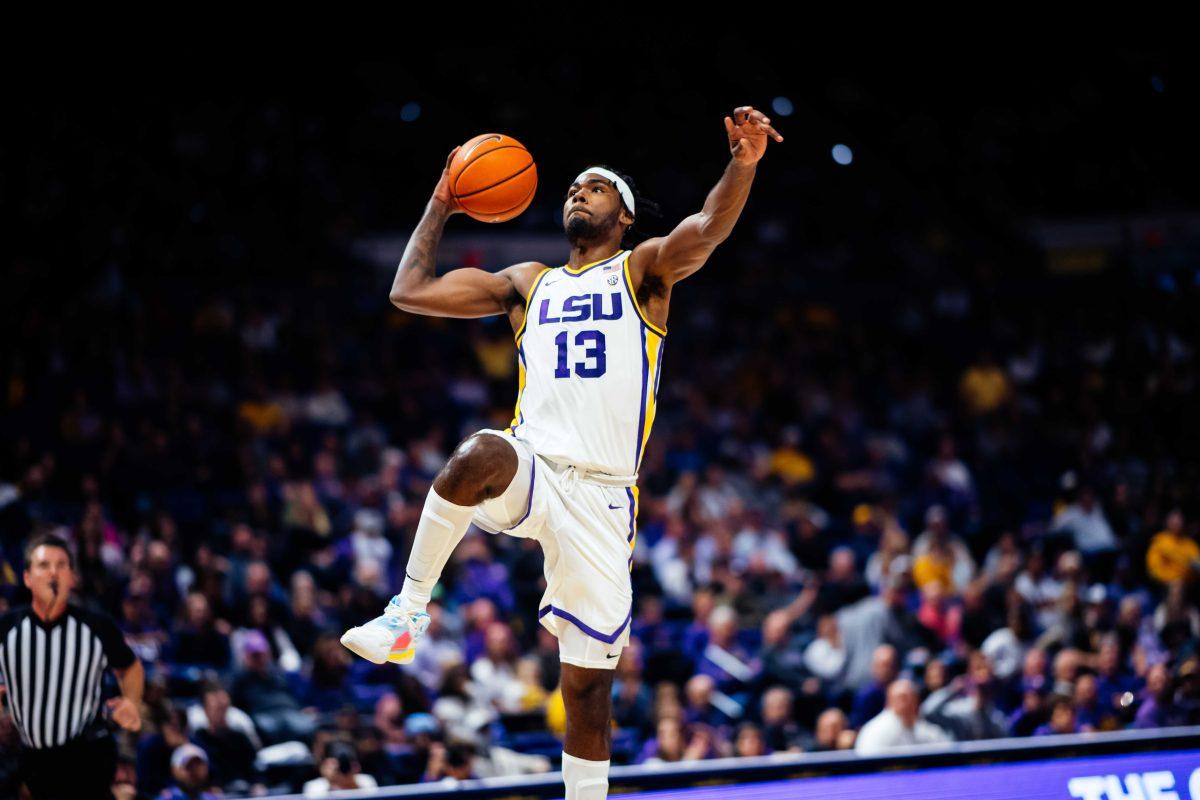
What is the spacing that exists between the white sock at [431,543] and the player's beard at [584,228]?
109cm

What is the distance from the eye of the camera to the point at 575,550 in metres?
4.63

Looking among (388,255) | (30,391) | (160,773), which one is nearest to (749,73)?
(388,255)

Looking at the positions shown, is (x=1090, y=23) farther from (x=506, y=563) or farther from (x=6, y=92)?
(x=6, y=92)

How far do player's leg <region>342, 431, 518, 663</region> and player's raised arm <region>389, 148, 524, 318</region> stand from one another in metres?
0.66

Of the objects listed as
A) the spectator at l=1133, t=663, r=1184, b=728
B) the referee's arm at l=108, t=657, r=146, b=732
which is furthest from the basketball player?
the spectator at l=1133, t=663, r=1184, b=728

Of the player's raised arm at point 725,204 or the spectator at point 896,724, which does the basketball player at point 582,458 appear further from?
the spectator at point 896,724

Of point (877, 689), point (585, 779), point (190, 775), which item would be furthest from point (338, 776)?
point (877, 689)

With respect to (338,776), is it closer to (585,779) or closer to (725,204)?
(585,779)

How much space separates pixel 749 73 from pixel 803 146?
2577mm

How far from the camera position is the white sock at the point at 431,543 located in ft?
14.7

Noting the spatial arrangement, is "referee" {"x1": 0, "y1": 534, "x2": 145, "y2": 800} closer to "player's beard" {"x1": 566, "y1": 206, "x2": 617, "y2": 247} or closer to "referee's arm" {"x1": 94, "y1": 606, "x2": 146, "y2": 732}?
"referee's arm" {"x1": 94, "y1": 606, "x2": 146, "y2": 732}

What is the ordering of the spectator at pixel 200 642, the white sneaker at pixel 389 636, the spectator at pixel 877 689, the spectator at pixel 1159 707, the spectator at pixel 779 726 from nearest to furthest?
the white sneaker at pixel 389 636
the spectator at pixel 1159 707
the spectator at pixel 779 726
the spectator at pixel 200 642
the spectator at pixel 877 689

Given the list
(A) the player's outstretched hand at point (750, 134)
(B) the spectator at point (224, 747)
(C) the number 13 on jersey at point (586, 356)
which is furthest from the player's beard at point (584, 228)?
(B) the spectator at point (224, 747)

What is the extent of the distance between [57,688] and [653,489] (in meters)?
7.67
